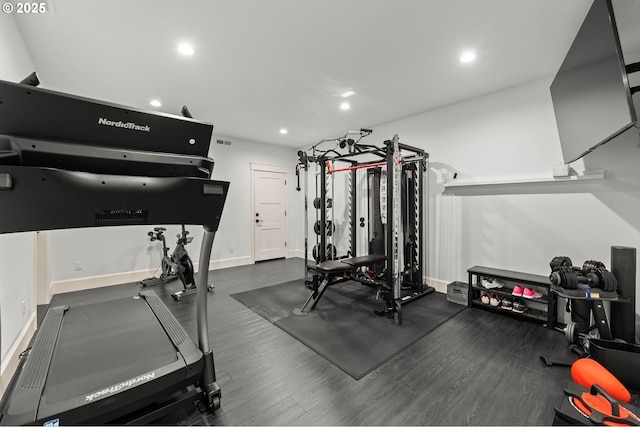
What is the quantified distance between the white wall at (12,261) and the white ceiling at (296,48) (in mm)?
170

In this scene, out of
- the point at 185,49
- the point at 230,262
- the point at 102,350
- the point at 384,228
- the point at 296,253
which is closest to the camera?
the point at 102,350

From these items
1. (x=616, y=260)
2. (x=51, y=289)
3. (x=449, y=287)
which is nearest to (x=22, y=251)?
(x=51, y=289)

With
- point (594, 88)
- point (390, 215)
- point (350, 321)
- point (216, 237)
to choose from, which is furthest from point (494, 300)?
point (216, 237)

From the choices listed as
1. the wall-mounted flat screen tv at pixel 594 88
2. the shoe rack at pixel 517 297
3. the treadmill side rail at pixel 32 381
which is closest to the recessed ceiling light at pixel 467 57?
the wall-mounted flat screen tv at pixel 594 88

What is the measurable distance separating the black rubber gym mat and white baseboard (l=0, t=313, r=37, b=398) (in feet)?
6.64

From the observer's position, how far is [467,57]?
8.70ft

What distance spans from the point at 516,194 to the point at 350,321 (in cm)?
265

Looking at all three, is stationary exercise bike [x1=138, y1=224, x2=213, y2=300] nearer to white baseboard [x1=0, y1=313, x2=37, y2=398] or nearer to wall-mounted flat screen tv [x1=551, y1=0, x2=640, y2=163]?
white baseboard [x1=0, y1=313, x2=37, y2=398]

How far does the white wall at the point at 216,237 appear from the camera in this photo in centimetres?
410

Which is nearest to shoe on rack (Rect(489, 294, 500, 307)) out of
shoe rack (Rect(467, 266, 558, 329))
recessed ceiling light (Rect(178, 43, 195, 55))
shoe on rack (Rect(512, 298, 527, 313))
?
shoe rack (Rect(467, 266, 558, 329))

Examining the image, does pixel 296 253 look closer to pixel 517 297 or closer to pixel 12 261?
pixel 517 297

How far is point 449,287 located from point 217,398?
3.13m

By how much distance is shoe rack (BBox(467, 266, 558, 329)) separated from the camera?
2.82 m

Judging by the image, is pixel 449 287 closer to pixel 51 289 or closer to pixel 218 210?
pixel 218 210
